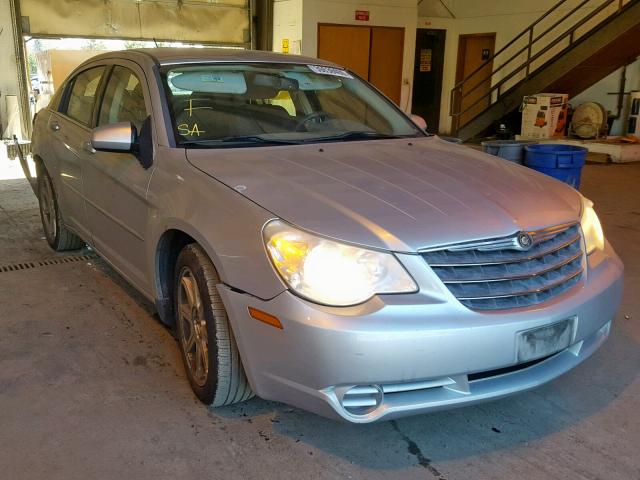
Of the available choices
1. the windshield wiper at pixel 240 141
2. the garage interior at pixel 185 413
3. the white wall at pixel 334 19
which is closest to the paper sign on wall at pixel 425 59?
the white wall at pixel 334 19

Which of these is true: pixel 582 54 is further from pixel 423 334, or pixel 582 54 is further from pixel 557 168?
pixel 423 334

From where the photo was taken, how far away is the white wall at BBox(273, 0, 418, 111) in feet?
36.6

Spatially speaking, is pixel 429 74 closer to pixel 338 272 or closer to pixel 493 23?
pixel 493 23

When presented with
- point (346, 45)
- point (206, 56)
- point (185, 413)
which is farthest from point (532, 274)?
point (346, 45)

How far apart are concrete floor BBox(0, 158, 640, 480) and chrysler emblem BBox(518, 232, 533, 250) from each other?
808mm

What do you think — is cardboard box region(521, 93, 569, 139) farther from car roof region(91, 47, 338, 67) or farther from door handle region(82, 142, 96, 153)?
door handle region(82, 142, 96, 153)

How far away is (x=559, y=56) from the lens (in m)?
11.0

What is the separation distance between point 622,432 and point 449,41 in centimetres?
1274

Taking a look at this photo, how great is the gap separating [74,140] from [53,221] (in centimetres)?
105

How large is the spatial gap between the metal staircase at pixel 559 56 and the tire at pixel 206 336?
369 inches

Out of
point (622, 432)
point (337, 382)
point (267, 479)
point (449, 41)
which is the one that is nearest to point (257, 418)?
point (267, 479)

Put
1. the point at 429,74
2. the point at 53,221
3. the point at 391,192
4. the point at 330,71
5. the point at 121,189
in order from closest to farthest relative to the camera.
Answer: the point at 391,192 → the point at 121,189 → the point at 330,71 → the point at 53,221 → the point at 429,74

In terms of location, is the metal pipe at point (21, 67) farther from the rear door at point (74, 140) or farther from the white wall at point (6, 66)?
the rear door at point (74, 140)

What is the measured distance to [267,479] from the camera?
2234 mm
